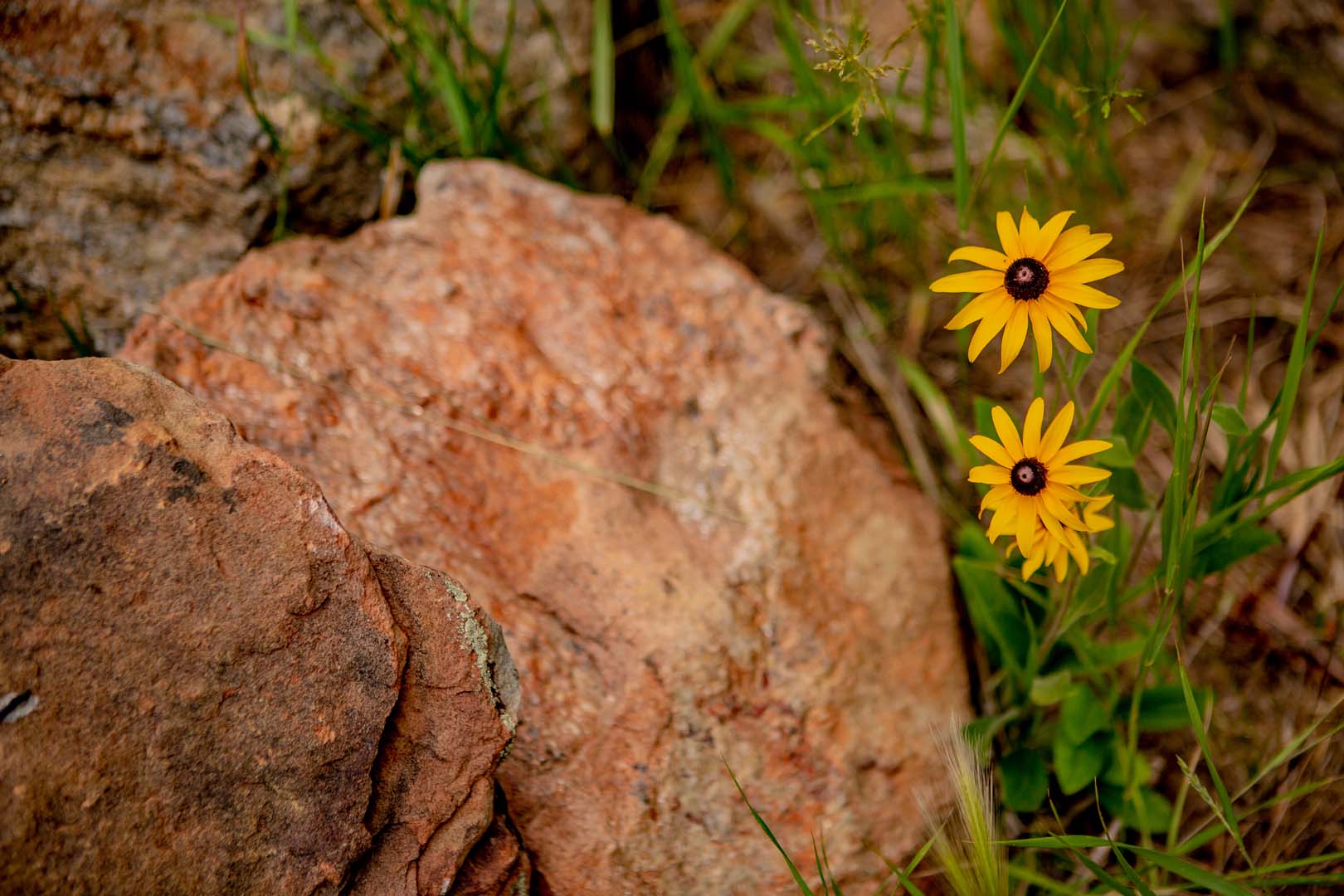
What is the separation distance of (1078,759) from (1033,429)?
0.84m

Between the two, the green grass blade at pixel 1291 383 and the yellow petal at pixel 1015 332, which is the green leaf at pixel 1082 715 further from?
the yellow petal at pixel 1015 332

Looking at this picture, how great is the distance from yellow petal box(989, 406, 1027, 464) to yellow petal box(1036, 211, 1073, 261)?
0.26 metres

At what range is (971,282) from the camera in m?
1.55

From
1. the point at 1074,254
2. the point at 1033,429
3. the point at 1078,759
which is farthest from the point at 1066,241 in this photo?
the point at 1078,759

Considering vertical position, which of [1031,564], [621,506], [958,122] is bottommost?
[621,506]

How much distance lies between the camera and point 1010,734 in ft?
6.90

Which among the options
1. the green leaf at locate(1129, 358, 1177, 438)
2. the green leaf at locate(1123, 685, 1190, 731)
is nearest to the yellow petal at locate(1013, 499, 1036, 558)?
the green leaf at locate(1129, 358, 1177, 438)

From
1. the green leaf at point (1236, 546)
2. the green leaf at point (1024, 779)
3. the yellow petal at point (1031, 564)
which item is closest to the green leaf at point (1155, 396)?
the green leaf at point (1236, 546)

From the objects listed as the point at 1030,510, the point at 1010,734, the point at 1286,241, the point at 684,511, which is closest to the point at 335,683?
the point at 684,511

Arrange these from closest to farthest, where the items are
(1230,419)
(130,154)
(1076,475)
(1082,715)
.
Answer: (1076,475)
(1230,419)
(1082,715)
(130,154)

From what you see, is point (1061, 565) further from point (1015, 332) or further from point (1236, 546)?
point (1236, 546)

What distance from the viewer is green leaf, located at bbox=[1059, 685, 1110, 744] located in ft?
6.19

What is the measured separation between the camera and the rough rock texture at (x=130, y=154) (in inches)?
83.9

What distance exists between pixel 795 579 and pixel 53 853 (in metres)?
1.34
